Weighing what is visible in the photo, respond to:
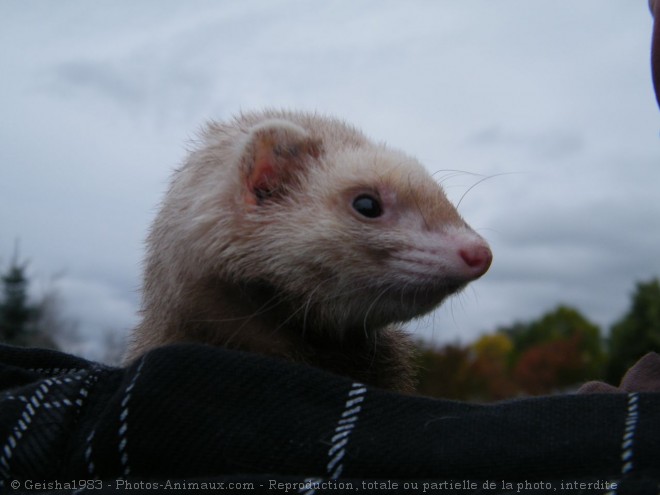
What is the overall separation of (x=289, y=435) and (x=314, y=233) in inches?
44.7

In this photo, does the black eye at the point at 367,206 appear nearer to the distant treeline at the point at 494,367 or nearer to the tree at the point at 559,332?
the distant treeline at the point at 494,367

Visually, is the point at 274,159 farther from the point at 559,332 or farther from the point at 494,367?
the point at 559,332

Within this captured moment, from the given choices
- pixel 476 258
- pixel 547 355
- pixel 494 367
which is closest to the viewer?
pixel 476 258

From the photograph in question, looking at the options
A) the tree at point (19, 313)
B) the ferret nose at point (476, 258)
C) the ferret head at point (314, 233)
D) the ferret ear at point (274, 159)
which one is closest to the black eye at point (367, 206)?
the ferret head at point (314, 233)

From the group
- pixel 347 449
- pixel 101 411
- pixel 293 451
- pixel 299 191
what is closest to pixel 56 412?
pixel 101 411

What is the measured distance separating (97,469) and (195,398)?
0.37 metres

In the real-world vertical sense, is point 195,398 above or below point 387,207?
below

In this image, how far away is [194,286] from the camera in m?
2.67

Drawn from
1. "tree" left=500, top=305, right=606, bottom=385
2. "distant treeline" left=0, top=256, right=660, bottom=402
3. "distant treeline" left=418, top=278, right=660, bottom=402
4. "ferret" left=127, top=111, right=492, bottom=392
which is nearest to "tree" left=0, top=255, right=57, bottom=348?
"distant treeline" left=0, top=256, right=660, bottom=402

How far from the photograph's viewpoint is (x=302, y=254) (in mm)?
2742

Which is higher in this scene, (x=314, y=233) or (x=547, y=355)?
(x=547, y=355)

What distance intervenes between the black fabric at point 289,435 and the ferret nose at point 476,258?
80cm

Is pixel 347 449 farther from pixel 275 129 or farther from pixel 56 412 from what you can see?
pixel 275 129

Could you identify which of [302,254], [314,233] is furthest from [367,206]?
[302,254]
